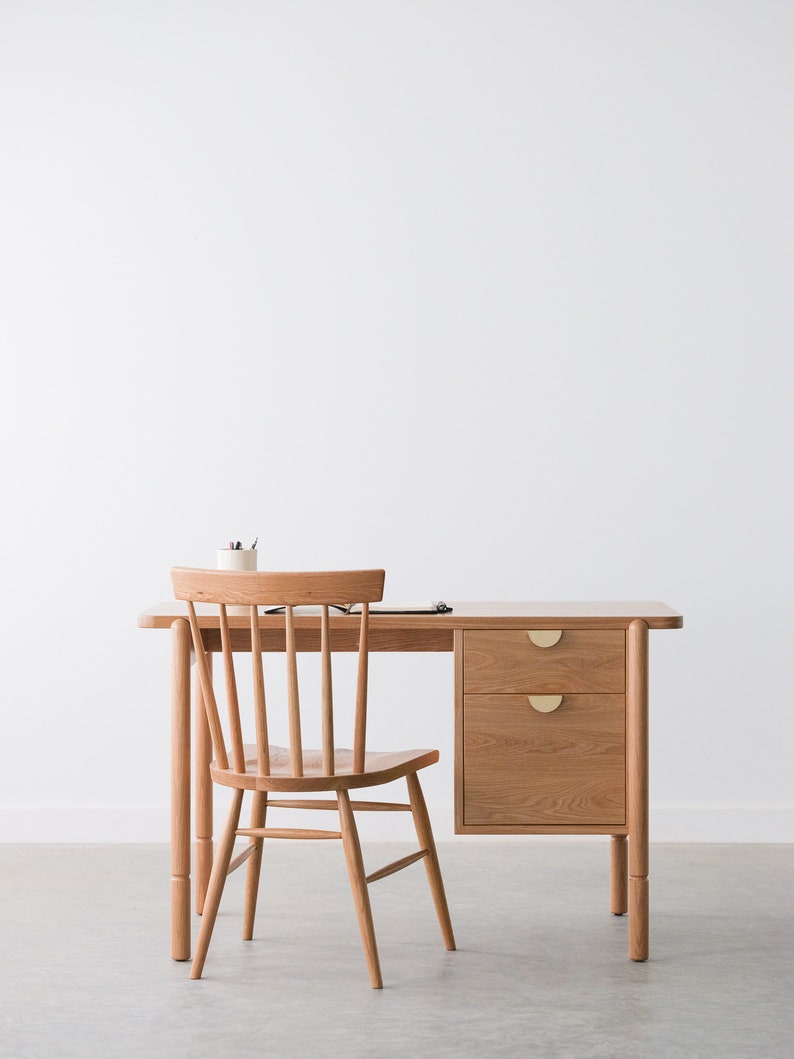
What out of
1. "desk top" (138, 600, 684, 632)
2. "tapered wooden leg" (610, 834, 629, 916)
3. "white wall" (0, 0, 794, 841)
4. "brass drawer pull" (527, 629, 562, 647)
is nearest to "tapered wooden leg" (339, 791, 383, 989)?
"desk top" (138, 600, 684, 632)

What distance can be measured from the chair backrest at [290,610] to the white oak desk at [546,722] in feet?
0.57

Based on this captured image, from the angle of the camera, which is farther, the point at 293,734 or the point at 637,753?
the point at 637,753

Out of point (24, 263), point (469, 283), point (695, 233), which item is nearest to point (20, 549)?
point (24, 263)

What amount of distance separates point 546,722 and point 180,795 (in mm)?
748

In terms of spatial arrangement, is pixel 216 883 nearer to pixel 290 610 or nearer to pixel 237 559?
pixel 290 610

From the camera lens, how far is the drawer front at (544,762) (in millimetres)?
2393

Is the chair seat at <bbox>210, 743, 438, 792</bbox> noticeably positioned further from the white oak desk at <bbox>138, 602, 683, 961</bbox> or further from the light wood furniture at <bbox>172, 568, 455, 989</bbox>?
the white oak desk at <bbox>138, 602, 683, 961</bbox>

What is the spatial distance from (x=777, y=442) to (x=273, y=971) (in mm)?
2055

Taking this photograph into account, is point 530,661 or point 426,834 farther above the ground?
point 530,661

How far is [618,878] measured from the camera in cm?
273

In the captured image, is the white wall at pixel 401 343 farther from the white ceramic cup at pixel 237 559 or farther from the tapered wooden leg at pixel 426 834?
the tapered wooden leg at pixel 426 834

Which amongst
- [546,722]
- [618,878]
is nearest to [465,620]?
[546,722]

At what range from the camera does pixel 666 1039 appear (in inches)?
80.6

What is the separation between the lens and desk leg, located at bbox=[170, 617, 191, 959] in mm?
2418
